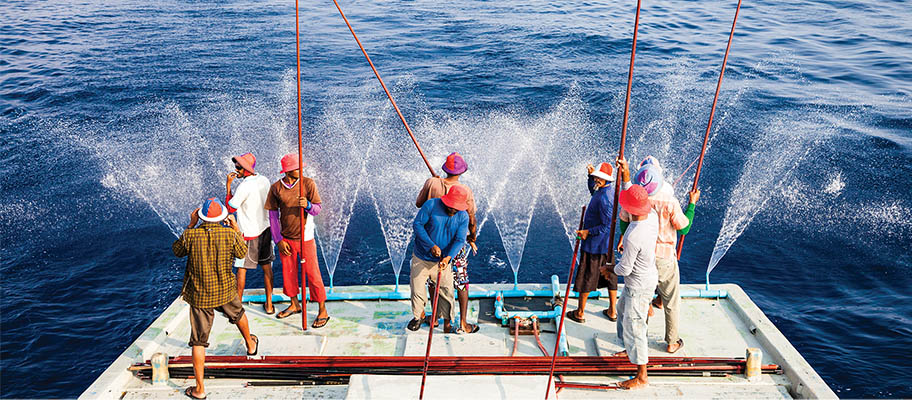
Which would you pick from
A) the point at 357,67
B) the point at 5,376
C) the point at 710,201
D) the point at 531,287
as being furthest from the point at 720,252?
the point at 357,67

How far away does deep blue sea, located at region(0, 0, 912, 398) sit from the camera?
929 cm

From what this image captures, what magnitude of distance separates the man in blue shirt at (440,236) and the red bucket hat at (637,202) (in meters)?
1.49

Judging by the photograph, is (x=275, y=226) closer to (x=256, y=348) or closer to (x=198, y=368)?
(x=256, y=348)

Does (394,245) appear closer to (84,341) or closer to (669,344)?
(84,341)

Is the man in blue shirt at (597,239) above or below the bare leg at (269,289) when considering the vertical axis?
above

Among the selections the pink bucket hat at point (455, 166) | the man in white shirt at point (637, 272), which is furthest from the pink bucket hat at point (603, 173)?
the pink bucket hat at point (455, 166)

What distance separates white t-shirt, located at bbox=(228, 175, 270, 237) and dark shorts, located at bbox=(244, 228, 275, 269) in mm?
100

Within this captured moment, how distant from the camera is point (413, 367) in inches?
230

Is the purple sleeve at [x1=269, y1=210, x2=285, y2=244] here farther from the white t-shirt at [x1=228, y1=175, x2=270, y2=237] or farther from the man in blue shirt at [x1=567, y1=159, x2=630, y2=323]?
the man in blue shirt at [x1=567, y1=159, x2=630, y2=323]

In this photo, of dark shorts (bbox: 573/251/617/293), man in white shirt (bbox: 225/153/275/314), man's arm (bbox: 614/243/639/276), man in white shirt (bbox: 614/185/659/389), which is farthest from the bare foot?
man in white shirt (bbox: 225/153/275/314)

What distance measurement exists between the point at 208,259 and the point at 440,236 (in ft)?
7.13

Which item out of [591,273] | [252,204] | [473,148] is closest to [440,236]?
[591,273]

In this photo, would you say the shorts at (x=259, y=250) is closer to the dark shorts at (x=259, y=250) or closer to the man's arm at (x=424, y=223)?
the dark shorts at (x=259, y=250)

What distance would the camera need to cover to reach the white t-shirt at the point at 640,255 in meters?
5.30
